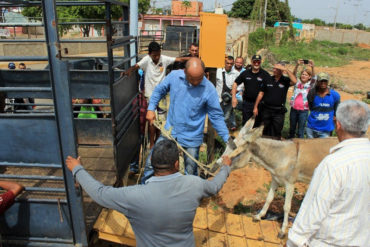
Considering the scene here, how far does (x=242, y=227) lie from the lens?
3727mm

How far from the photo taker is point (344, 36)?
49.6 meters

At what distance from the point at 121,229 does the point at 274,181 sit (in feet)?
A: 7.89

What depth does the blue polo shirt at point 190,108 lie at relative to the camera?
12.0 feet

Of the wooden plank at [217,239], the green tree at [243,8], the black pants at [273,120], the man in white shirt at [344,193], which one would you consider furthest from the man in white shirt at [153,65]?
the green tree at [243,8]

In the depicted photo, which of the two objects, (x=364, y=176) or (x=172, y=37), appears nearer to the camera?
(x=364, y=176)

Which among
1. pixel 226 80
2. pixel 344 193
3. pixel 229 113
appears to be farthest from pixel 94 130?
pixel 344 193

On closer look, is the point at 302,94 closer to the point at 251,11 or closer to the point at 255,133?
the point at 255,133

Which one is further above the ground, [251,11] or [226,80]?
[251,11]

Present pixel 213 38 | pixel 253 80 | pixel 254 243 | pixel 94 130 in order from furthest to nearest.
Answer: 1. pixel 253 80
2. pixel 213 38
3. pixel 94 130
4. pixel 254 243

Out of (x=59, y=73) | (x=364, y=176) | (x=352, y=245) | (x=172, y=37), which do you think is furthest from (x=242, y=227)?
(x=172, y=37)

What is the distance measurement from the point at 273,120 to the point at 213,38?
205 cm

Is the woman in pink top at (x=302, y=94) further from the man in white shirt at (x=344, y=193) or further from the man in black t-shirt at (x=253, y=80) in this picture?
the man in white shirt at (x=344, y=193)

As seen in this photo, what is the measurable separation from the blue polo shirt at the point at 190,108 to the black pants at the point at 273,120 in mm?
2376

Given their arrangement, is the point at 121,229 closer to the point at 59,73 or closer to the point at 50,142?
the point at 50,142
